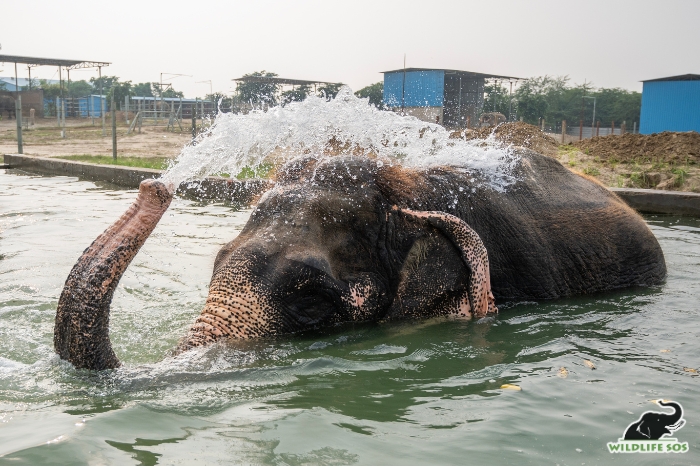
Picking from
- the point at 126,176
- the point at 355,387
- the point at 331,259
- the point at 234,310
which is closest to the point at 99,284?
the point at 234,310

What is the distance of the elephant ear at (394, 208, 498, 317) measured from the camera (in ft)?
16.6

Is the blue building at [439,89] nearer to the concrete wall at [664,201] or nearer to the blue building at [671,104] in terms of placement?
the blue building at [671,104]

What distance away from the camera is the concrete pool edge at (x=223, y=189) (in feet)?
36.5

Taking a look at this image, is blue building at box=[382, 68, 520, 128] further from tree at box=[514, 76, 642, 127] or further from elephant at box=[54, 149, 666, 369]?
elephant at box=[54, 149, 666, 369]

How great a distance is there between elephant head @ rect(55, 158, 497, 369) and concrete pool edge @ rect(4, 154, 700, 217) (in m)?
3.06

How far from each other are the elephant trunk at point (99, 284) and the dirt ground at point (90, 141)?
1917 cm

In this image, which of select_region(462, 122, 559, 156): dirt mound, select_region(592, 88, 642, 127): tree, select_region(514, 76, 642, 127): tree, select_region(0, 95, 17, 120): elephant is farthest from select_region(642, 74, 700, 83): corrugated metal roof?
select_region(0, 95, 17, 120): elephant

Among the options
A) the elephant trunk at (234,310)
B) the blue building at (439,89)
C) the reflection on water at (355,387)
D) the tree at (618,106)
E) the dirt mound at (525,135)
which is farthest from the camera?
the tree at (618,106)

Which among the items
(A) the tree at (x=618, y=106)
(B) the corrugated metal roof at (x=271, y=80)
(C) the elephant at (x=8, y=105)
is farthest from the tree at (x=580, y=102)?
(C) the elephant at (x=8, y=105)

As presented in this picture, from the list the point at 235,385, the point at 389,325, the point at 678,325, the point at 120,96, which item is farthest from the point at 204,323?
the point at 120,96

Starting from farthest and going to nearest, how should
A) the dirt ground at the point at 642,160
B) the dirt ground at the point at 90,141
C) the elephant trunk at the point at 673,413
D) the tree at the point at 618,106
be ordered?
the tree at the point at 618,106 → the dirt ground at the point at 90,141 → the dirt ground at the point at 642,160 → the elephant trunk at the point at 673,413

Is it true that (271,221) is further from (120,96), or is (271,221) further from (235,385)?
(120,96)

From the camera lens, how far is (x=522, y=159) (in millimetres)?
6398

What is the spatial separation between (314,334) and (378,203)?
1065 mm
